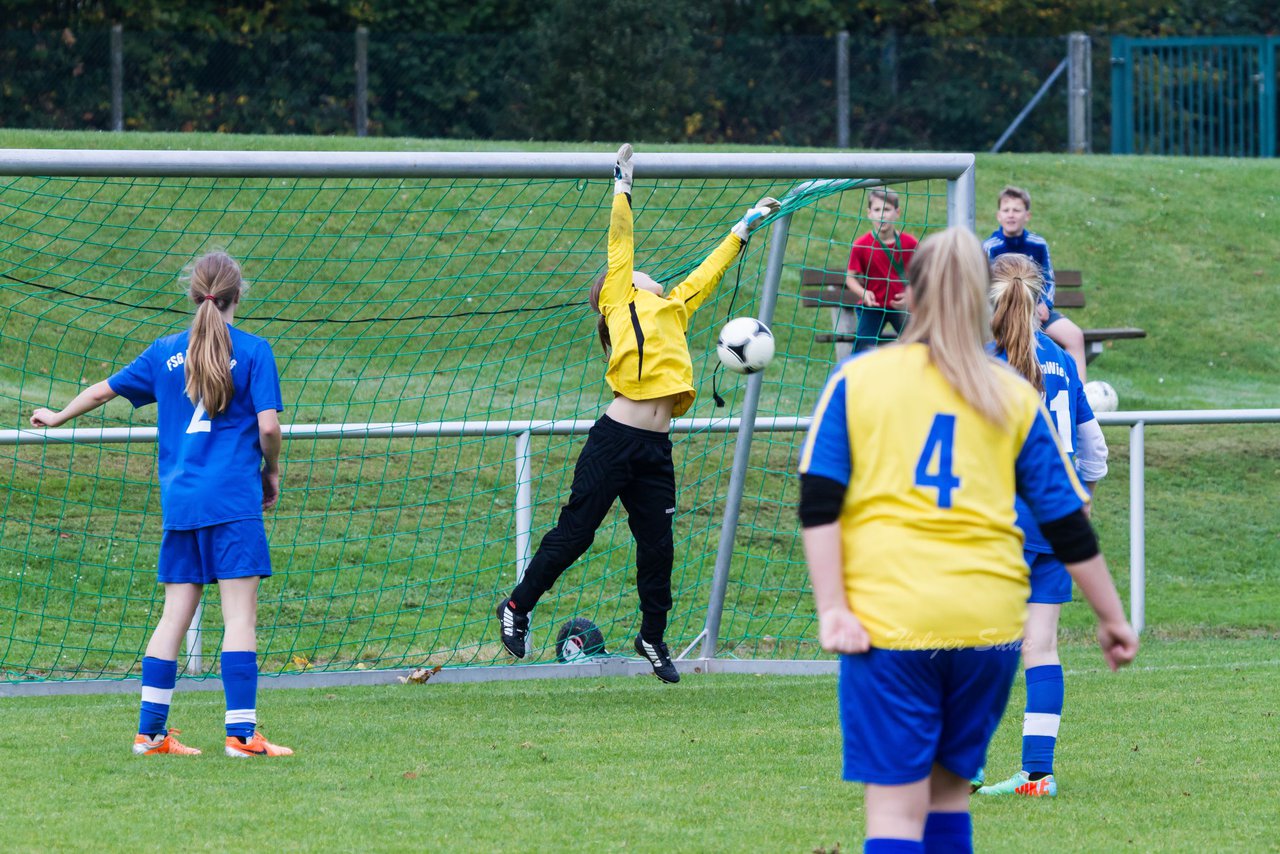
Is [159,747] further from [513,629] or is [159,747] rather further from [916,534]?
[916,534]

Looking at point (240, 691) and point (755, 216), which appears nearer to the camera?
point (240, 691)

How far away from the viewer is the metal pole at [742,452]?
7.80m

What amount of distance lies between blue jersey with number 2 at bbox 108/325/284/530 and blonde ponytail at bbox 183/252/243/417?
0.16 ft

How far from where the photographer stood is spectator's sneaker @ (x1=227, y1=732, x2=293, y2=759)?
5609 mm

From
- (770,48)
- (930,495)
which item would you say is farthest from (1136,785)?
(770,48)

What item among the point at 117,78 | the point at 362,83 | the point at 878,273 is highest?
the point at 362,83

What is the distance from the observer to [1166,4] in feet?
95.6

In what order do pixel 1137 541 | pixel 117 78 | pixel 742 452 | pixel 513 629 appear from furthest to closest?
pixel 117 78 < pixel 1137 541 < pixel 742 452 < pixel 513 629

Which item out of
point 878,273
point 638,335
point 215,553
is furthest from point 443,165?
point 878,273

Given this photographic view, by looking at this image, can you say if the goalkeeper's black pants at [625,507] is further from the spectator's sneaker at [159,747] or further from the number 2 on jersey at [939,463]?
the number 2 on jersey at [939,463]

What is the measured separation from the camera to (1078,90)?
2342 cm

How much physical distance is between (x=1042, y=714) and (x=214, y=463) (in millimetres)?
2935

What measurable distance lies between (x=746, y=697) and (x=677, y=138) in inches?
689

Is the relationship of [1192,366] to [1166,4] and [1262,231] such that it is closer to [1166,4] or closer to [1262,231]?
[1262,231]
